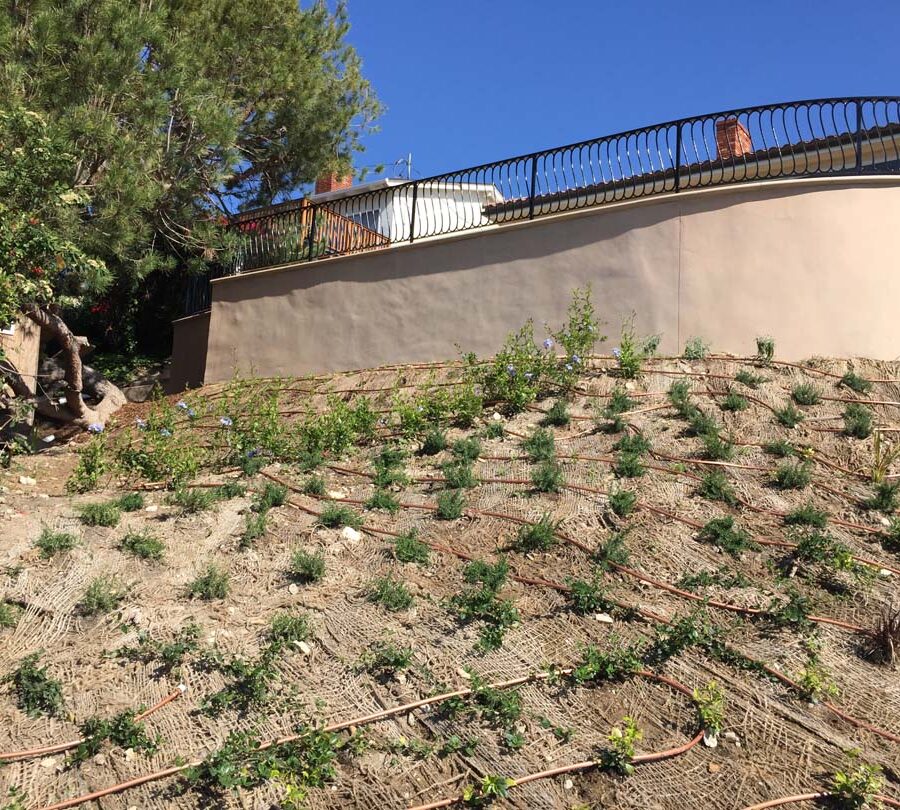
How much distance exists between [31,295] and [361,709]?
170 inches

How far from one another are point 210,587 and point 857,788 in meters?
3.50

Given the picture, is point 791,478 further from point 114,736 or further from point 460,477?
point 114,736

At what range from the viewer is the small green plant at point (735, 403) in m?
8.12

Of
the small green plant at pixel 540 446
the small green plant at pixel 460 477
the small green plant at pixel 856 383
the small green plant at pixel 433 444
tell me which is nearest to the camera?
the small green plant at pixel 460 477

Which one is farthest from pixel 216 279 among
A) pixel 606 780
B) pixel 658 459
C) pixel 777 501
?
pixel 606 780

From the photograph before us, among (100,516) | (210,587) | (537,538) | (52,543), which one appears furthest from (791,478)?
(52,543)

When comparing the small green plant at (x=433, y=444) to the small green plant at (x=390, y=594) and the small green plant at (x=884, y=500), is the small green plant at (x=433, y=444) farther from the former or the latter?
the small green plant at (x=884, y=500)

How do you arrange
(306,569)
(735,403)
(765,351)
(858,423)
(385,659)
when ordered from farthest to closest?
(765,351)
(735,403)
(858,423)
(306,569)
(385,659)

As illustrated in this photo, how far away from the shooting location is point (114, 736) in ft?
14.8

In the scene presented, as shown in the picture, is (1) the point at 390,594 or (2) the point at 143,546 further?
(2) the point at 143,546

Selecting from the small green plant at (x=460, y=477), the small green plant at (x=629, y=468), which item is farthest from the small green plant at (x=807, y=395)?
the small green plant at (x=460, y=477)

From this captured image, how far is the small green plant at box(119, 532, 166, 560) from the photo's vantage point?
5961 mm

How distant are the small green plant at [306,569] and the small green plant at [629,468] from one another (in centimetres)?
239

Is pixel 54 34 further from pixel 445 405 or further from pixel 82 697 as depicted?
pixel 82 697
